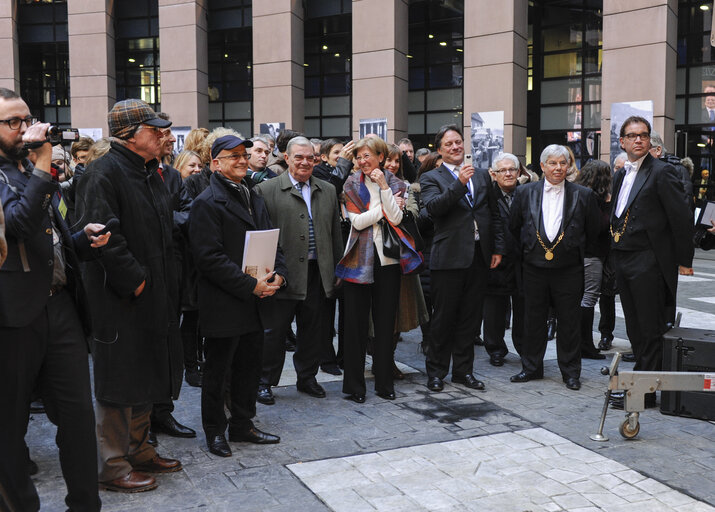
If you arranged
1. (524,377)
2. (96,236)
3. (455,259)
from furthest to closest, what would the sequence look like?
(524,377), (455,259), (96,236)

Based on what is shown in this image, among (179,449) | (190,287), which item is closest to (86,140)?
(190,287)

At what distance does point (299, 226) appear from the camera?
20.2ft

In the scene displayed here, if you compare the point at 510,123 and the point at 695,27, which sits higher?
the point at 695,27

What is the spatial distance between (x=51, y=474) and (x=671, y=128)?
17.9 metres

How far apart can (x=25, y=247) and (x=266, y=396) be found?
316cm

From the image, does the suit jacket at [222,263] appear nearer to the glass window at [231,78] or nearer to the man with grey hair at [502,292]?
the man with grey hair at [502,292]

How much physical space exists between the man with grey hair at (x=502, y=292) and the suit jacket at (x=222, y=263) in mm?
→ 3374

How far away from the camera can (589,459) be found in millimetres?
4762

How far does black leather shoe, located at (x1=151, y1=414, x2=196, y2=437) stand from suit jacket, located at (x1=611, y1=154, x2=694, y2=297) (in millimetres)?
3755

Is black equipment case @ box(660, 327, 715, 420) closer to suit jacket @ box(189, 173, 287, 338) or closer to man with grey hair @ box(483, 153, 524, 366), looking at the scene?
man with grey hair @ box(483, 153, 524, 366)

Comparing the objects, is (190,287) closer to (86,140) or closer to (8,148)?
(8,148)

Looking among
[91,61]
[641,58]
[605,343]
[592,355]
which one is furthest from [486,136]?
[91,61]

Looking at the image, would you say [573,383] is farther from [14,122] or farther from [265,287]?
[14,122]

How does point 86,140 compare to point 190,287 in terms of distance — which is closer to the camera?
point 190,287
